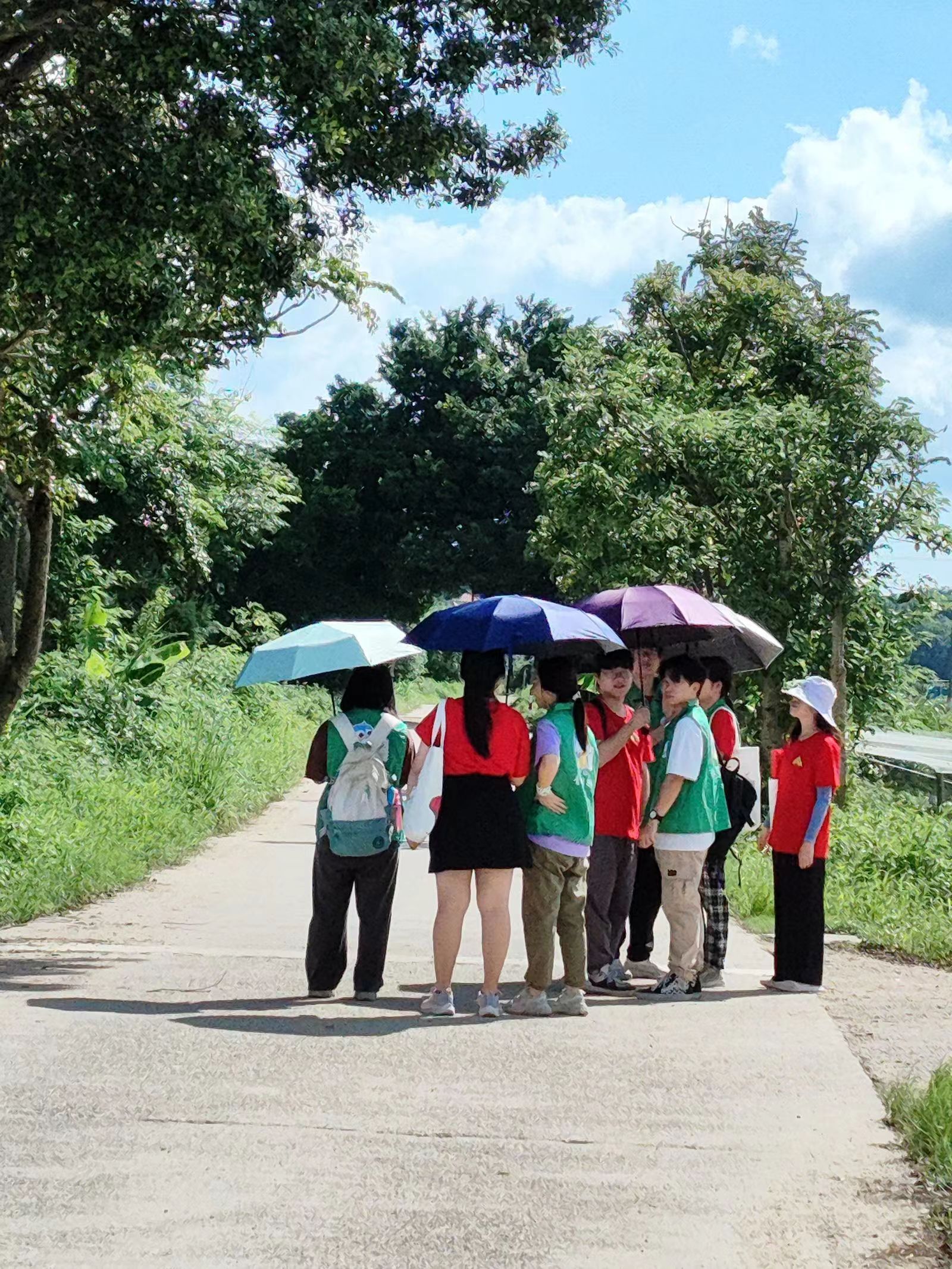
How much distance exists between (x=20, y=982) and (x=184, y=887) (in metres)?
4.61

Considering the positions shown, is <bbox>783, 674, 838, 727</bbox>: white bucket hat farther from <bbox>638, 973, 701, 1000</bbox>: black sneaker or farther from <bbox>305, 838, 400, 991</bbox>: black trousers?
<bbox>305, 838, 400, 991</bbox>: black trousers

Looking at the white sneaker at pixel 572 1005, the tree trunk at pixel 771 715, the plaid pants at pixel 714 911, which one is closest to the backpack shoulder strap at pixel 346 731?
the white sneaker at pixel 572 1005

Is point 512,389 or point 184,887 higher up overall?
point 512,389

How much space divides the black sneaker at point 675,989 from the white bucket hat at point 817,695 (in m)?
1.66

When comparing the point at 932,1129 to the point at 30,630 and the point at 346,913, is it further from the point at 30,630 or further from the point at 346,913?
the point at 30,630

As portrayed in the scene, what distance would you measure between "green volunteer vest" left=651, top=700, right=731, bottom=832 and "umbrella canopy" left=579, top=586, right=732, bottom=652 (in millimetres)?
673

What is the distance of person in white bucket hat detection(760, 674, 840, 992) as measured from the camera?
892 cm

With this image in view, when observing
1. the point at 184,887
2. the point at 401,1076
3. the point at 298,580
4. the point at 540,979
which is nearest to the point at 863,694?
the point at 184,887

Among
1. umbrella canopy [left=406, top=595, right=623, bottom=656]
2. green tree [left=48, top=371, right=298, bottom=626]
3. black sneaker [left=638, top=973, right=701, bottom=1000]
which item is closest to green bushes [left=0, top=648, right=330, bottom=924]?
green tree [left=48, top=371, right=298, bottom=626]

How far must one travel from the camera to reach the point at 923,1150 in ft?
18.0

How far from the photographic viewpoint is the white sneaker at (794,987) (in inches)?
349

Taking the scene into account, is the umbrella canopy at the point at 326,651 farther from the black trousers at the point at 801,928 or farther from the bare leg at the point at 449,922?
the black trousers at the point at 801,928

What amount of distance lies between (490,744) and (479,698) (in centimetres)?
24

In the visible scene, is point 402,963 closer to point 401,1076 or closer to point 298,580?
point 401,1076
